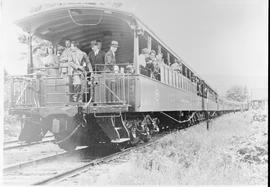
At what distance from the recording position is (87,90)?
7219 mm

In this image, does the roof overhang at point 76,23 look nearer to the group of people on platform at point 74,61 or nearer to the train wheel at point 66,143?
the group of people on platform at point 74,61

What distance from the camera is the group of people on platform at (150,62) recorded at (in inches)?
310

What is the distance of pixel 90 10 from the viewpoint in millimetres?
7074

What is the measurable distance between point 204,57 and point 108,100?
2.42 m

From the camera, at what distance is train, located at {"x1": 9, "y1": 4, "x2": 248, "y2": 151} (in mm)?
7008

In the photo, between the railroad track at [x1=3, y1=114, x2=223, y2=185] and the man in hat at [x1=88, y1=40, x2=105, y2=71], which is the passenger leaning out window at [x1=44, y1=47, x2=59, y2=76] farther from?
the railroad track at [x1=3, y1=114, x2=223, y2=185]

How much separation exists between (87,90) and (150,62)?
1708 millimetres

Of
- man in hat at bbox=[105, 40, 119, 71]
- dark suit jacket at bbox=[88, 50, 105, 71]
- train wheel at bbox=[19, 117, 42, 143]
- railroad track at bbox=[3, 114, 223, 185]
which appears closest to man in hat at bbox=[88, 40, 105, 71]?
dark suit jacket at bbox=[88, 50, 105, 71]

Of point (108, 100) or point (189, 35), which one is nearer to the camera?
point (108, 100)

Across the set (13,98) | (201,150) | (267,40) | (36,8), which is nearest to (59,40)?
(36,8)

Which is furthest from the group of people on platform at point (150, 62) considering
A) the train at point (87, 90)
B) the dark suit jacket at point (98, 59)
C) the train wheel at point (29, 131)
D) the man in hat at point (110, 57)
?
the train wheel at point (29, 131)

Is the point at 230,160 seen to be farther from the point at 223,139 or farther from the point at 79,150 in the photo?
the point at 79,150

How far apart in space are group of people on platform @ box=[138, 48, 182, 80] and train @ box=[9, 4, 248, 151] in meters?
0.19

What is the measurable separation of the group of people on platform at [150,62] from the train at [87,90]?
19 cm
